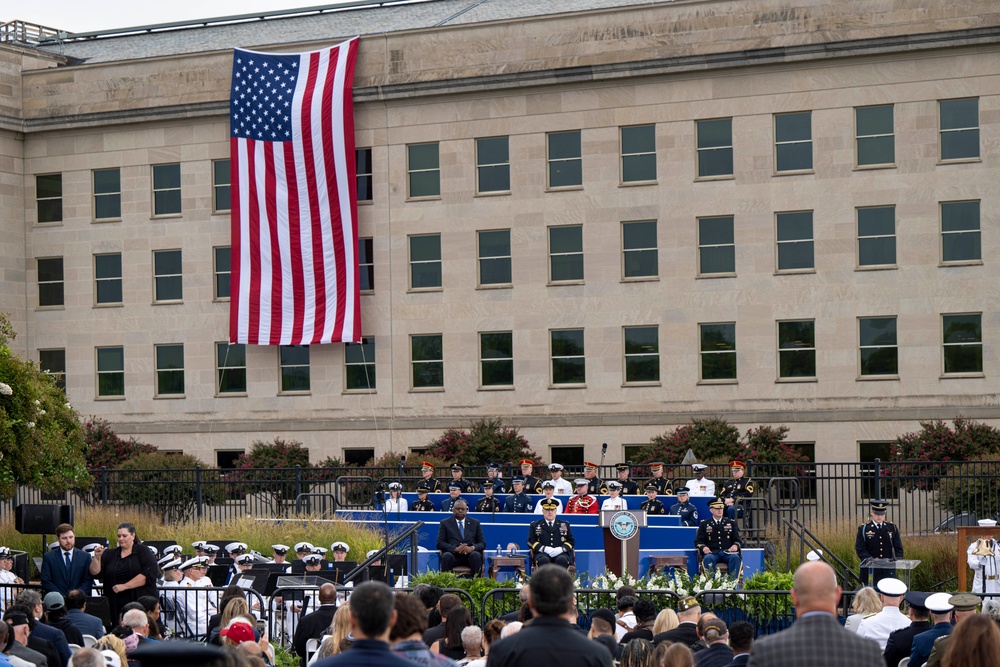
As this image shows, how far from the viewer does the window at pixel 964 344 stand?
1574 inches

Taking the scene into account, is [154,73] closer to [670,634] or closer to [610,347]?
[610,347]

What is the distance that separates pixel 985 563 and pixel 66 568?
13672mm

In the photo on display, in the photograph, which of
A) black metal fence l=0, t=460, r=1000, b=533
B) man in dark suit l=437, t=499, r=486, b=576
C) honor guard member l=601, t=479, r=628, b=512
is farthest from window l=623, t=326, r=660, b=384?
man in dark suit l=437, t=499, r=486, b=576

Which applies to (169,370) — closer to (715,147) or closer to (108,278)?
(108,278)

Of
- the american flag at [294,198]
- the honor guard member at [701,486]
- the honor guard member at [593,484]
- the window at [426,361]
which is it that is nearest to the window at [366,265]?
the american flag at [294,198]

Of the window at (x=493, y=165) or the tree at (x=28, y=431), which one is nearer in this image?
the tree at (x=28, y=431)

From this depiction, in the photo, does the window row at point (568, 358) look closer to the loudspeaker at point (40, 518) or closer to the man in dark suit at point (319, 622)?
the loudspeaker at point (40, 518)

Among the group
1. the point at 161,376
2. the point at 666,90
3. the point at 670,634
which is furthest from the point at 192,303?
the point at 670,634

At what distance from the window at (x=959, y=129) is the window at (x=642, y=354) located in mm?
9737

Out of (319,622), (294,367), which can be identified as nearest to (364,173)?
(294,367)

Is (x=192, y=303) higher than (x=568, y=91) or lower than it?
lower

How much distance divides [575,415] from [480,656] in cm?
3142

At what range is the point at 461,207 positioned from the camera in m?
44.7

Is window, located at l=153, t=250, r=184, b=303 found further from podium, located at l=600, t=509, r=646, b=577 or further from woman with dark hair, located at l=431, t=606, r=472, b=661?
woman with dark hair, located at l=431, t=606, r=472, b=661
